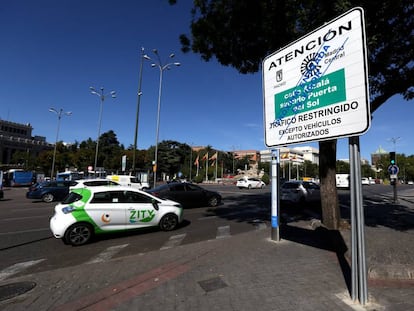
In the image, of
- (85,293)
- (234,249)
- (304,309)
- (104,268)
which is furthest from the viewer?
(234,249)

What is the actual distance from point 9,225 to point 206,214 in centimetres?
776

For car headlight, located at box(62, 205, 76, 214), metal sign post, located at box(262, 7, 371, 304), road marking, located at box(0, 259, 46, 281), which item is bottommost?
road marking, located at box(0, 259, 46, 281)

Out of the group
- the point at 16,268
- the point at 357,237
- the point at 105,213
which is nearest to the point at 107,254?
the point at 105,213

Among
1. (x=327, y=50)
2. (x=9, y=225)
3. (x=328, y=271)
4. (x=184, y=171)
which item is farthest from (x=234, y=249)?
(x=184, y=171)

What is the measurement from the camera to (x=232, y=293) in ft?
12.2

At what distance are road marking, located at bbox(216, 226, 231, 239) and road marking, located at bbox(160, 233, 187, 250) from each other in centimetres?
110

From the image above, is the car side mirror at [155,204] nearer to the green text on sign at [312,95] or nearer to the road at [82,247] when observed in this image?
the road at [82,247]

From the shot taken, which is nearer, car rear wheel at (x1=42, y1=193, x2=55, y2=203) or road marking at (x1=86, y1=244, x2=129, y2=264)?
road marking at (x1=86, y1=244, x2=129, y2=264)

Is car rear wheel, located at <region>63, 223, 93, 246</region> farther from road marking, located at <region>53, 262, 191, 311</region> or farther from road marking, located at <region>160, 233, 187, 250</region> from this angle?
road marking, located at <region>53, 262, 191, 311</region>

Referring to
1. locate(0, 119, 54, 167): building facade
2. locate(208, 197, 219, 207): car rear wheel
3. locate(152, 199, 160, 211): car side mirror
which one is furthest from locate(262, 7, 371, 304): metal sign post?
locate(0, 119, 54, 167): building facade

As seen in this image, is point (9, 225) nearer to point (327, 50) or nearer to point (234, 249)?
point (234, 249)

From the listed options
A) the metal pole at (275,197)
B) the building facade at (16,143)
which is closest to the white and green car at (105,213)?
the metal pole at (275,197)

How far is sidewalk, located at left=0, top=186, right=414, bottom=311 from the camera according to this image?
11.3 feet

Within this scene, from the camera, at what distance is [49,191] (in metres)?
17.7
